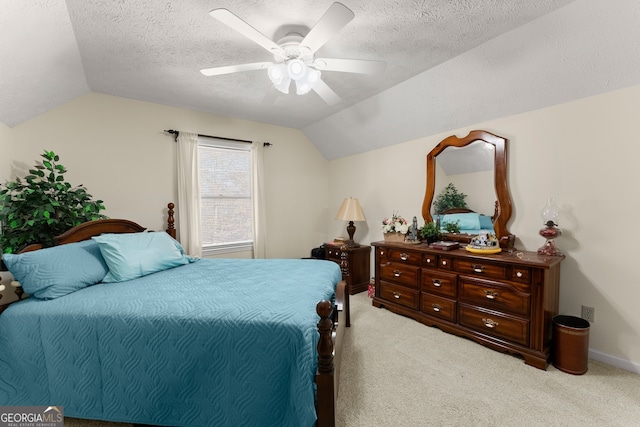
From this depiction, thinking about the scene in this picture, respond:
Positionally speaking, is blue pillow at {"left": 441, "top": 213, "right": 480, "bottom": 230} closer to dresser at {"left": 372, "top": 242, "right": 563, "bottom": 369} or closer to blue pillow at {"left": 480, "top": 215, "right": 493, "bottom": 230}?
blue pillow at {"left": 480, "top": 215, "right": 493, "bottom": 230}

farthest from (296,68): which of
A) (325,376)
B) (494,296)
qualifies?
(494,296)

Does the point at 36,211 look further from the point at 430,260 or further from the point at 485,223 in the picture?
the point at 485,223

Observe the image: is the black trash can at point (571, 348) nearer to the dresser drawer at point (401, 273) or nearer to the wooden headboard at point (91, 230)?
the dresser drawer at point (401, 273)

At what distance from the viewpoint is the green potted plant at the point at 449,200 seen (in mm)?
3193

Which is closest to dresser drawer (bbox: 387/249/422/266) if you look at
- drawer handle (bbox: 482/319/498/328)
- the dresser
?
the dresser

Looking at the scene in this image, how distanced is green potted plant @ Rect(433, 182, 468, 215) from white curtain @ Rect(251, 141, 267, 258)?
245 cm

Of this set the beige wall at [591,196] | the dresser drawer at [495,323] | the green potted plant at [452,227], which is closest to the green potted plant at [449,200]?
the green potted plant at [452,227]

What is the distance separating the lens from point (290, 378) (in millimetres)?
1347

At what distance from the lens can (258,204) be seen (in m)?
4.18

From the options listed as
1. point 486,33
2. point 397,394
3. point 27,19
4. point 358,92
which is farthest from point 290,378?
point 358,92

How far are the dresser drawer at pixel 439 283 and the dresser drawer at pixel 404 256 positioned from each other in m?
0.14

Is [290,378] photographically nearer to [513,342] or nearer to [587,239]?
[513,342]

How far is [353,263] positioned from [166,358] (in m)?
2.88

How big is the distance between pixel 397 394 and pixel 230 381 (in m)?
1.17
